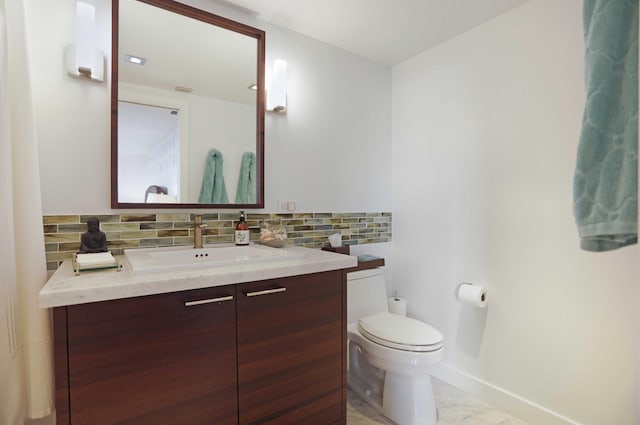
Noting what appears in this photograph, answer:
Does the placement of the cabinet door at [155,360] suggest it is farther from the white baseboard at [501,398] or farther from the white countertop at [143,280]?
the white baseboard at [501,398]

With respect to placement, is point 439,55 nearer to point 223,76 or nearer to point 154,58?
point 223,76

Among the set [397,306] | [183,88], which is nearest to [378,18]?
[183,88]

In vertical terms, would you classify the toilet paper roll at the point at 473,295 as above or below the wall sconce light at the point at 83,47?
below

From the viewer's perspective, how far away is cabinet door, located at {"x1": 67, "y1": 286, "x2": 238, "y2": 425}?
0.94 meters

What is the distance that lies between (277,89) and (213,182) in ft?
2.22

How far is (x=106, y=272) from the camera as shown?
Result: 1.14 m

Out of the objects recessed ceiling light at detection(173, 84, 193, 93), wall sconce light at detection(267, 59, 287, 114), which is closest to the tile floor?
wall sconce light at detection(267, 59, 287, 114)

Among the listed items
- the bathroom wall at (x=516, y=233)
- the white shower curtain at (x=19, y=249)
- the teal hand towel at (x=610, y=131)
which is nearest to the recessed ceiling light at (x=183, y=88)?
the white shower curtain at (x=19, y=249)

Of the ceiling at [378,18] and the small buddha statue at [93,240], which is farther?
the ceiling at [378,18]

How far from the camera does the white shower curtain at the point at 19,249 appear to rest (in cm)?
106

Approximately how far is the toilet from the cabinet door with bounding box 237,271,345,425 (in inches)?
13.6

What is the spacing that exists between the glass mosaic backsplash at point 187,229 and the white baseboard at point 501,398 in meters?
1.00

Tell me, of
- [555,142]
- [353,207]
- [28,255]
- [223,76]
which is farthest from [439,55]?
[28,255]

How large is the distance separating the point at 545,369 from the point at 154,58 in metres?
2.56
